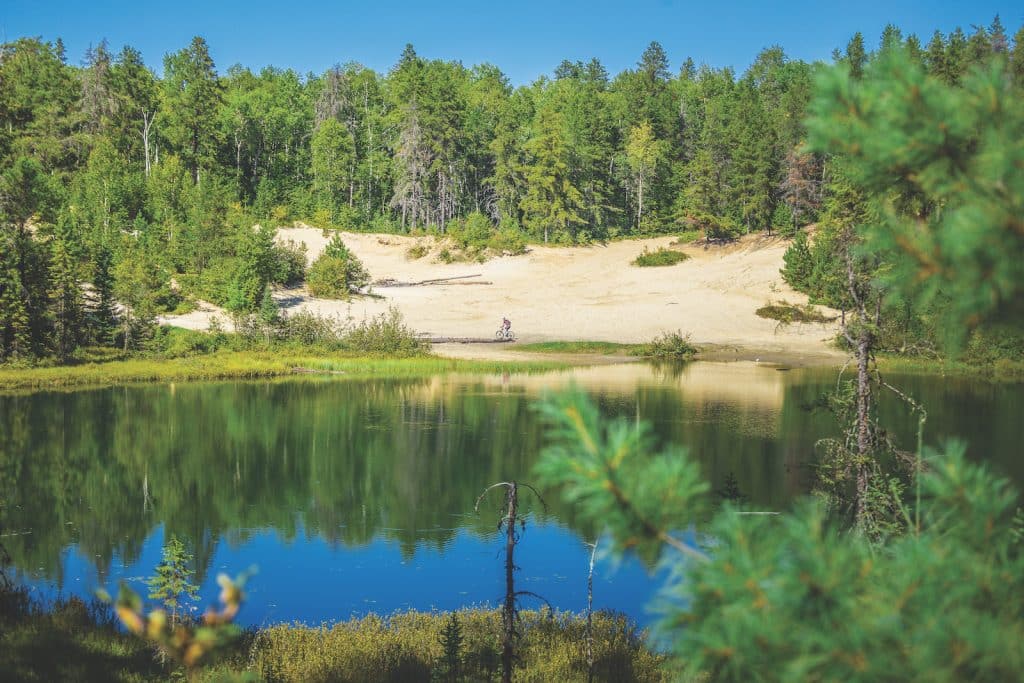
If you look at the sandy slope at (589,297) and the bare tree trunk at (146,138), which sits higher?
the bare tree trunk at (146,138)

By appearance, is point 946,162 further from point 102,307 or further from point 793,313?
point 793,313

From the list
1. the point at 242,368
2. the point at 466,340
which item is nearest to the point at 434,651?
the point at 242,368

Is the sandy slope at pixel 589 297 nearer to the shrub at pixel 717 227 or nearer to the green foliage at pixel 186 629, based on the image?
the shrub at pixel 717 227

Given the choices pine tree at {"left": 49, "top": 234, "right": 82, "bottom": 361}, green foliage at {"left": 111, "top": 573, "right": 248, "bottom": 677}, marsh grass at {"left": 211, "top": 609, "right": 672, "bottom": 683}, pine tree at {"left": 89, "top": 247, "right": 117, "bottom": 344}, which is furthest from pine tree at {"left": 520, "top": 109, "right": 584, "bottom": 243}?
green foliage at {"left": 111, "top": 573, "right": 248, "bottom": 677}

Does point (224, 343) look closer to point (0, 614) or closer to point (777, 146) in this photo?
point (0, 614)

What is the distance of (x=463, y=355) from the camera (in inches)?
1478

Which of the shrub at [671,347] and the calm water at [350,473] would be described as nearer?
the calm water at [350,473]

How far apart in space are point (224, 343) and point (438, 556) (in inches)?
932

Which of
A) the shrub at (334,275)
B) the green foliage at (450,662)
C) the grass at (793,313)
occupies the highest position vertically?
the shrub at (334,275)

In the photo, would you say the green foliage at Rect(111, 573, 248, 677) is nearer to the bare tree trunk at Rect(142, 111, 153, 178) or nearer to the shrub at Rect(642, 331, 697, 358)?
the shrub at Rect(642, 331, 697, 358)

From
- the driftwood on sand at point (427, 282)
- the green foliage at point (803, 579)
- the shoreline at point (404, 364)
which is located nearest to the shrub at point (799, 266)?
the shoreline at point (404, 364)

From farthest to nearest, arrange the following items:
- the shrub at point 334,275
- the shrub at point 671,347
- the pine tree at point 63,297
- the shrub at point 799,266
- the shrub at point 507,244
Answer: the shrub at point 507,244
the shrub at point 799,266
the shrub at point 334,275
the shrub at point 671,347
the pine tree at point 63,297

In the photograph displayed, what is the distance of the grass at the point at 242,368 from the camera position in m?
29.4

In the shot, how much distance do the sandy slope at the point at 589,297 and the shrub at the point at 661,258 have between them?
1.01 m
